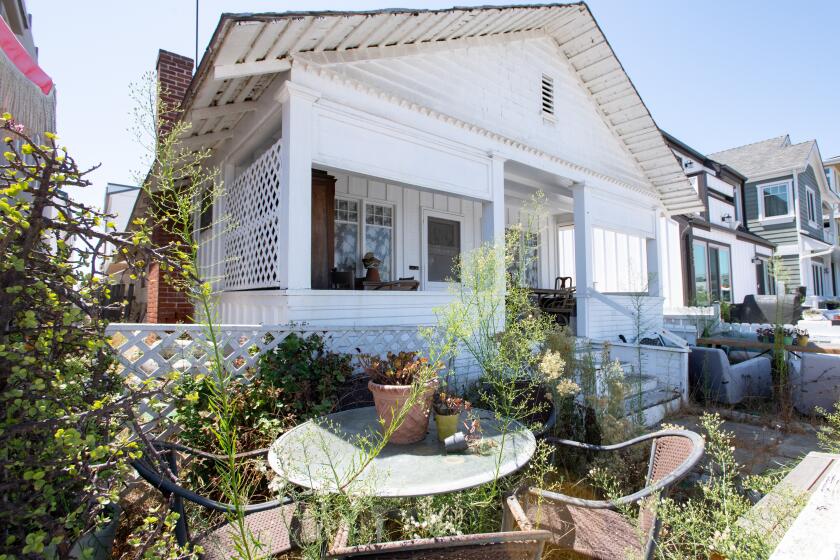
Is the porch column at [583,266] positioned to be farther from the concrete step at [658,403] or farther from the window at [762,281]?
the window at [762,281]

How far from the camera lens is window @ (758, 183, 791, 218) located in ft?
60.8

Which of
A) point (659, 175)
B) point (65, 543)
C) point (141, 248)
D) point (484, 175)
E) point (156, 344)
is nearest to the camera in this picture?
point (65, 543)

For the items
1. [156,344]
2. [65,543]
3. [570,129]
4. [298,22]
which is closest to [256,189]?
[298,22]

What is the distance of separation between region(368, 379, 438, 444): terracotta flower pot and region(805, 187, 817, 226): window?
2588 centimetres

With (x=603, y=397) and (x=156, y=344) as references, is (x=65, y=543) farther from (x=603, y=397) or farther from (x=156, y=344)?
(x=603, y=397)

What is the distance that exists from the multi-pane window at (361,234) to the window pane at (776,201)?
20.7 m

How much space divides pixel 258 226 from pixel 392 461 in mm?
3770

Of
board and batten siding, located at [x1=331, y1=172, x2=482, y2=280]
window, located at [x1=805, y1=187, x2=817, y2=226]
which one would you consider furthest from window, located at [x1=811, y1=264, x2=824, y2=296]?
board and batten siding, located at [x1=331, y1=172, x2=482, y2=280]

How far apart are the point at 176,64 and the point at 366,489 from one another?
26.8 feet

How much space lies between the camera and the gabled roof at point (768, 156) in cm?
1847

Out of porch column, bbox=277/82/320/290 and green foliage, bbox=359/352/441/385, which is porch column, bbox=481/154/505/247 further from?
green foliage, bbox=359/352/441/385

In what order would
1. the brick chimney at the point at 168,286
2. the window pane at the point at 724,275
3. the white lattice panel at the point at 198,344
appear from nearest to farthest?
the white lattice panel at the point at 198,344 → the brick chimney at the point at 168,286 → the window pane at the point at 724,275

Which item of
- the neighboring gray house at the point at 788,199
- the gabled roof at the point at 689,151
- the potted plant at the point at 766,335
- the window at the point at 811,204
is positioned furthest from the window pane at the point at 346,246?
the window at the point at 811,204

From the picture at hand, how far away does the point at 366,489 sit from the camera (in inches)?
64.1
